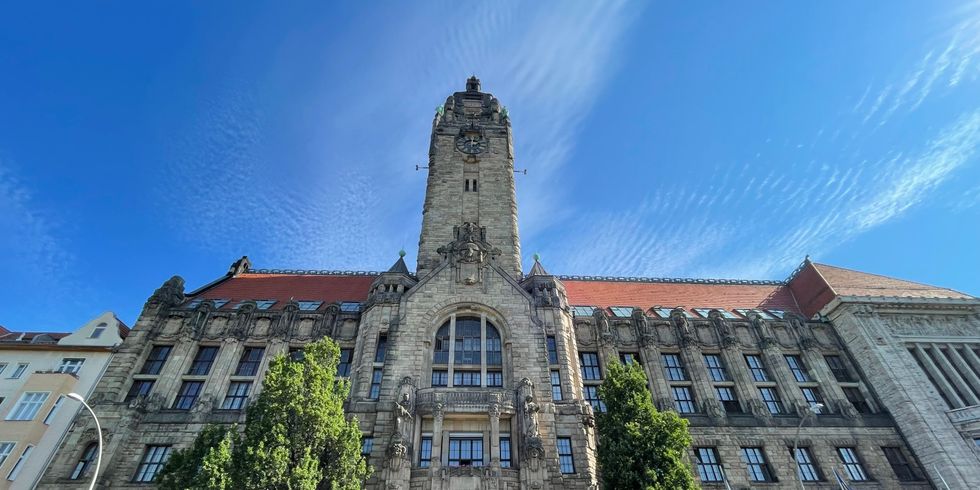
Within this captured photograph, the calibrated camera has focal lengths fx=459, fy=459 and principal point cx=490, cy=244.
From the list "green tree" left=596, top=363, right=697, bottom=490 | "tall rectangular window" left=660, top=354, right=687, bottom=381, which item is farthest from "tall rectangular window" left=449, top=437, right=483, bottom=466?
"tall rectangular window" left=660, top=354, right=687, bottom=381

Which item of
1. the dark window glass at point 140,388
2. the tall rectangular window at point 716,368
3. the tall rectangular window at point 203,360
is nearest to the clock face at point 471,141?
the tall rectangular window at point 203,360

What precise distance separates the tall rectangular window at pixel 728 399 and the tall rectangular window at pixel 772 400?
71.2 inches

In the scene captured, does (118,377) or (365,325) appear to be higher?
(365,325)

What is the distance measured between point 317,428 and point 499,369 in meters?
11.3

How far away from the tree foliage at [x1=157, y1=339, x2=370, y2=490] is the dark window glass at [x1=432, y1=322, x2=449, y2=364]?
8088mm

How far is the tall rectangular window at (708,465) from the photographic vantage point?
87.1 feet

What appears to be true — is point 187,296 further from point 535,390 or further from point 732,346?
point 732,346

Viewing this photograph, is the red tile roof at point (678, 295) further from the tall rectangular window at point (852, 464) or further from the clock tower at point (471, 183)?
the tall rectangular window at point (852, 464)

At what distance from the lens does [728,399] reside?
30.3m

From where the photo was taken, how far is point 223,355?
29359 mm

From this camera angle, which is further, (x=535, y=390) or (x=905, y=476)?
(x=905, y=476)

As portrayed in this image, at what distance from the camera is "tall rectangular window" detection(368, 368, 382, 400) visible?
2648cm

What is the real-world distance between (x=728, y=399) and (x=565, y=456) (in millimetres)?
13557

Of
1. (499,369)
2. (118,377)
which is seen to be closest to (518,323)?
(499,369)
